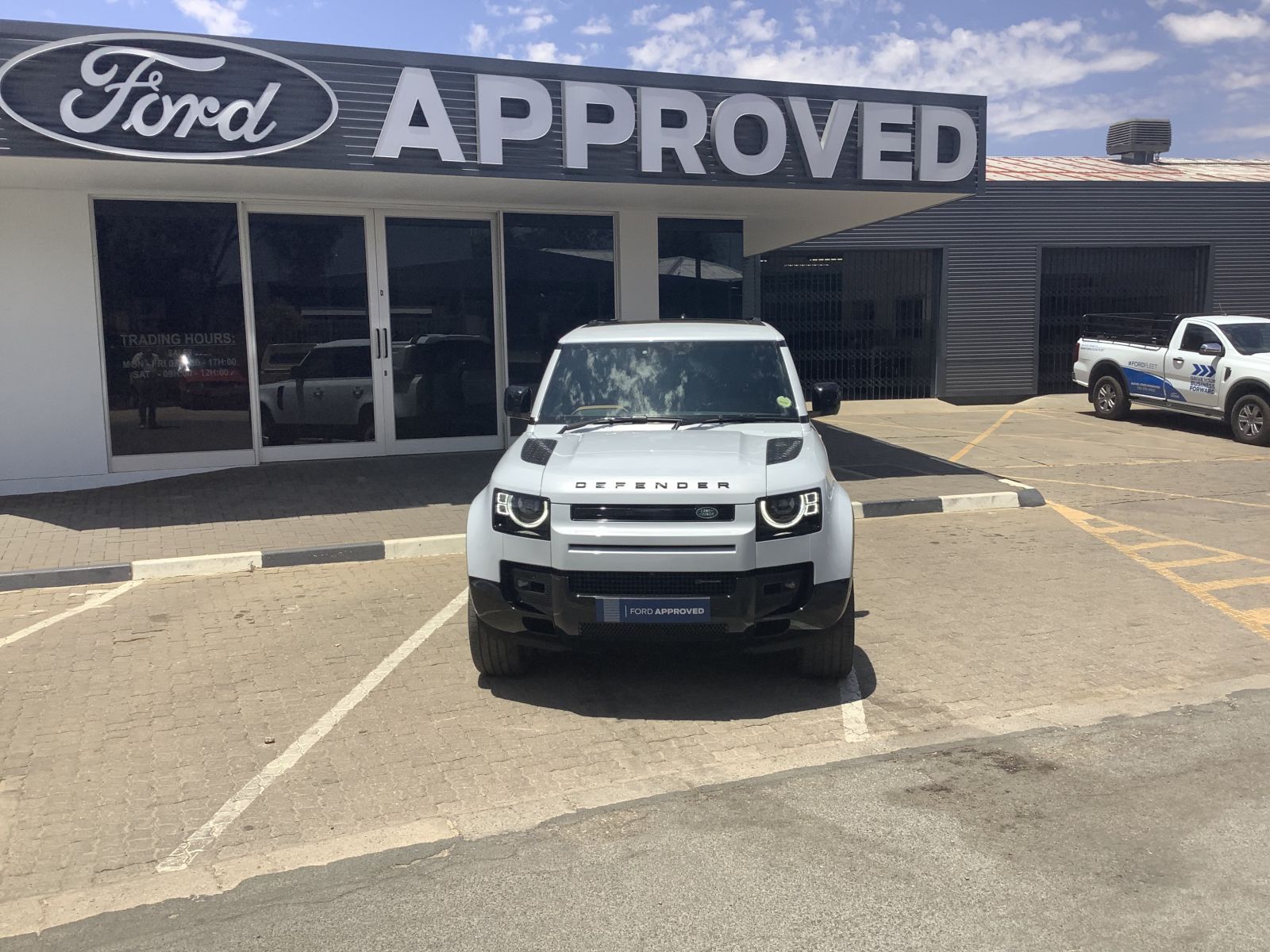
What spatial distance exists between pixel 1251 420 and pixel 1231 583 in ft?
28.3

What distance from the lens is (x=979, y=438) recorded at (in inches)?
611

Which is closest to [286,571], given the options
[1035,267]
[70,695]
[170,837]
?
[70,695]

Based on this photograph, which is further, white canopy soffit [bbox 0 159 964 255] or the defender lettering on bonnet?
white canopy soffit [bbox 0 159 964 255]

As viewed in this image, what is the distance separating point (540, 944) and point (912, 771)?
1.92 meters

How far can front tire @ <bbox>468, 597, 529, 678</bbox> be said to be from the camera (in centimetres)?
526

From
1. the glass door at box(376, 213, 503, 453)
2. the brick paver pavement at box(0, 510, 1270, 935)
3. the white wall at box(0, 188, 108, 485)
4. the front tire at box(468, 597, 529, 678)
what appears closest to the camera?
the brick paver pavement at box(0, 510, 1270, 935)

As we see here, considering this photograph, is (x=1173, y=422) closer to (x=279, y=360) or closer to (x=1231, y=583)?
(x=1231, y=583)

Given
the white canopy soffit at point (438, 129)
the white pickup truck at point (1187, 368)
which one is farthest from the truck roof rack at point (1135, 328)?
the white canopy soffit at point (438, 129)

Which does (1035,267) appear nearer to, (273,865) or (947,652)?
(947,652)

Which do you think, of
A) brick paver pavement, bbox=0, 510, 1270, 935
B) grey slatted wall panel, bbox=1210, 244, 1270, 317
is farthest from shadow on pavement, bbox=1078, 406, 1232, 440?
brick paver pavement, bbox=0, 510, 1270, 935

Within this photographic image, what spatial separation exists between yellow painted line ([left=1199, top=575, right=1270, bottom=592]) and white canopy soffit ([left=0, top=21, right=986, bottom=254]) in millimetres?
5553

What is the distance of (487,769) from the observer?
14.5 feet

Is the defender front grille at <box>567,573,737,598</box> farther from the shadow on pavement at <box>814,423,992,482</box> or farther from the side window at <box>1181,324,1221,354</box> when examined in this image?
the side window at <box>1181,324,1221,354</box>

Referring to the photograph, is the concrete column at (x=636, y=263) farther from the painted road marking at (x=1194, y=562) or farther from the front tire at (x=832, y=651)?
the front tire at (x=832, y=651)
